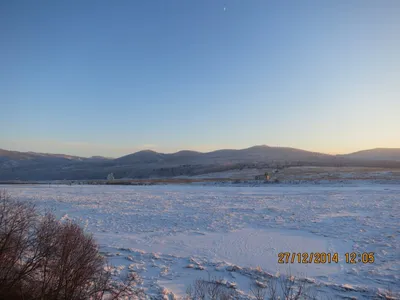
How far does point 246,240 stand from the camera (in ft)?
35.2

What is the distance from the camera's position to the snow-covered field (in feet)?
23.9

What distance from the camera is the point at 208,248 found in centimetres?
984

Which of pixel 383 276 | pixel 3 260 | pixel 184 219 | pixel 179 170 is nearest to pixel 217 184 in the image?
pixel 184 219

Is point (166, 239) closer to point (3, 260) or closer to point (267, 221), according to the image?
point (267, 221)

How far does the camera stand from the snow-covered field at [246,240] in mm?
7292

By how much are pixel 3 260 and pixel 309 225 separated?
11.5 metres
